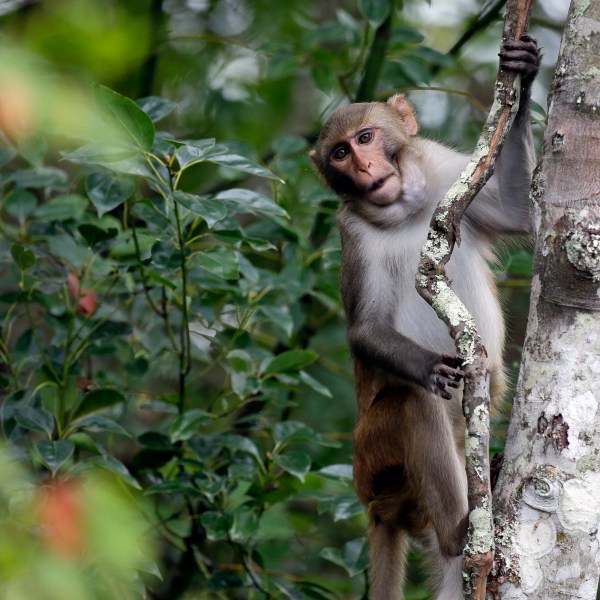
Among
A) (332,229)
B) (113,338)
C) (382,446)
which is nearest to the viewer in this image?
(382,446)

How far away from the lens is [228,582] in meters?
5.11

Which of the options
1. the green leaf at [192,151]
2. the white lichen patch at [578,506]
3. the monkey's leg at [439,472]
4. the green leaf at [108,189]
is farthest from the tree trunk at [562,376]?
the green leaf at [108,189]

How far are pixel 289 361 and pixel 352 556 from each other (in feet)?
3.57

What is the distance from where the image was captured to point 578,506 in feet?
9.61

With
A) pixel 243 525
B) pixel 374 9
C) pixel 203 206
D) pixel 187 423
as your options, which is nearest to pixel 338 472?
pixel 243 525

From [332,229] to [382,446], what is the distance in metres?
2.04

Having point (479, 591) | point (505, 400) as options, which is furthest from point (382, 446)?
point (479, 591)

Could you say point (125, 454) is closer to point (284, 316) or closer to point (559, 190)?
point (284, 316)

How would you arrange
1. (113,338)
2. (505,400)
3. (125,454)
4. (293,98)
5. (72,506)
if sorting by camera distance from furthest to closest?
(293,98) < (125,454) < (113,338) < (505,400) < (72,506)

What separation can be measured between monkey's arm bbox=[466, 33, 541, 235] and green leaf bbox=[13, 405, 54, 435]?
2.29 metres

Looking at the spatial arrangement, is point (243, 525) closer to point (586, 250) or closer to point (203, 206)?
point (203, 206)

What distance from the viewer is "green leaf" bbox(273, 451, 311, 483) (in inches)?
181

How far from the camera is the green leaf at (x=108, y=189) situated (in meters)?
4.63

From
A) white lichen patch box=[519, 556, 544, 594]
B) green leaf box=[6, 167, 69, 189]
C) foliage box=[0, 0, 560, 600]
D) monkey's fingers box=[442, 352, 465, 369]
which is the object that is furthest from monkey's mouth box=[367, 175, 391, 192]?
white lichen patch box=[519, 556, 544, 594]
